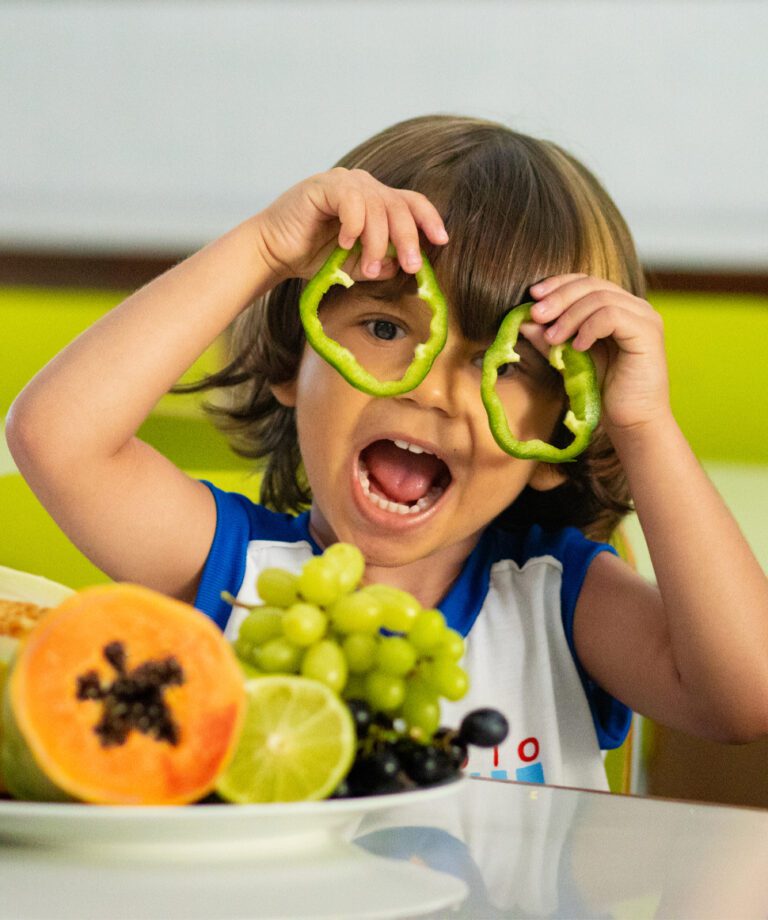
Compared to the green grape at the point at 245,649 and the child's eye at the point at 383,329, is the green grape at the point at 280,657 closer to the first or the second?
the green grape at the point at 245,649

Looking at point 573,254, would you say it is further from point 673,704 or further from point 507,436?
point 673,704

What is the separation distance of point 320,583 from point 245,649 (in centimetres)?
5

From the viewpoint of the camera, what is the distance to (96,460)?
1.05 m

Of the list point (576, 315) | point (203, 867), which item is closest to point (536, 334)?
point (576, 315)

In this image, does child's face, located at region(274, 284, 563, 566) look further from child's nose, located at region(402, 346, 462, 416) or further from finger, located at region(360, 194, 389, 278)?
finger, located at region(360, 194, 389, 278)

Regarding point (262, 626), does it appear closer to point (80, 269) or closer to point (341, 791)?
point (341, 791)

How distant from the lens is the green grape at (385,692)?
574mm

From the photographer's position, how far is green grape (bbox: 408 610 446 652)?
1.92 feet

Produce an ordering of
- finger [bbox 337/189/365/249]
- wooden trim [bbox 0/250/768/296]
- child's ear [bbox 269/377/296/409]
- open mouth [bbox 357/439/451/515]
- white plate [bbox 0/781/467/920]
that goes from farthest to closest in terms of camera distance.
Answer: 1. wooden trim [bbox 0/250/768/296]
2. child's ear [bbox 269/377/296/409]
3. open mouth [bbox 357/439/451/515]
4. finger [bbox 337/189/365/249]
5. white plate [bbox 0/781/467/920]

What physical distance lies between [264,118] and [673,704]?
5.84ft

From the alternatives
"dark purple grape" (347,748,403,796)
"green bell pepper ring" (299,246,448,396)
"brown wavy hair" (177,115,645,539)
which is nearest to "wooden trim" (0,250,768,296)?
"brown wavy hair" (177,115,645,539)

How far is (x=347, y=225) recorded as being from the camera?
0.96 m

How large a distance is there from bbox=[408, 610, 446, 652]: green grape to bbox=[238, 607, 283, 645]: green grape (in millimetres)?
Result: 63

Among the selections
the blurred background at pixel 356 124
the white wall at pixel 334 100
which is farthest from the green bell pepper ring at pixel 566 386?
the white wall at pixel 334 100
